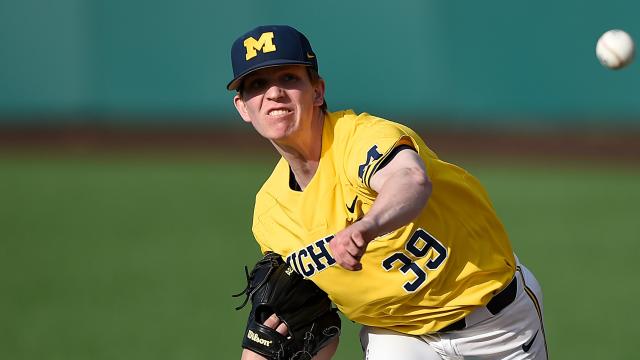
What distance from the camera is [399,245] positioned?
13.9ft

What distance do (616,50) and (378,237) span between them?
99.0 inches

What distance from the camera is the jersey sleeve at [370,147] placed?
149 inches

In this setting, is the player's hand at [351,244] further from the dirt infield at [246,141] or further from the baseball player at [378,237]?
the dirt infield at [246,141]

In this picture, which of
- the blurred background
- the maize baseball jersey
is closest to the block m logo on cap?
the maize baseball jersey

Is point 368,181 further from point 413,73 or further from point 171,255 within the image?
point 413,73

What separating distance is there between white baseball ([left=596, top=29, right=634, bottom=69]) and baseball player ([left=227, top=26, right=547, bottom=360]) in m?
1.80

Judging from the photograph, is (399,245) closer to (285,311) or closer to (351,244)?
(285,311)

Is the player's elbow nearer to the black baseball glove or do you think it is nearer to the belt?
the belt

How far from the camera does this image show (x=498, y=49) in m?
19.0

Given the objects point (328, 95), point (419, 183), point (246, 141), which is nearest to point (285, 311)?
point (419, 183)

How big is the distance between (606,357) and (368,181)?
427 cm

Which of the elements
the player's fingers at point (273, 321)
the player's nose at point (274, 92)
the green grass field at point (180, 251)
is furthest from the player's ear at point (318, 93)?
the green grass field at point (180, 251)

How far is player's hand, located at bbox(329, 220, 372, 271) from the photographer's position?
10.7 ft

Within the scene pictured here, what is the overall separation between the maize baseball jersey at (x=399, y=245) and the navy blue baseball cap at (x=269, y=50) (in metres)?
0.34
